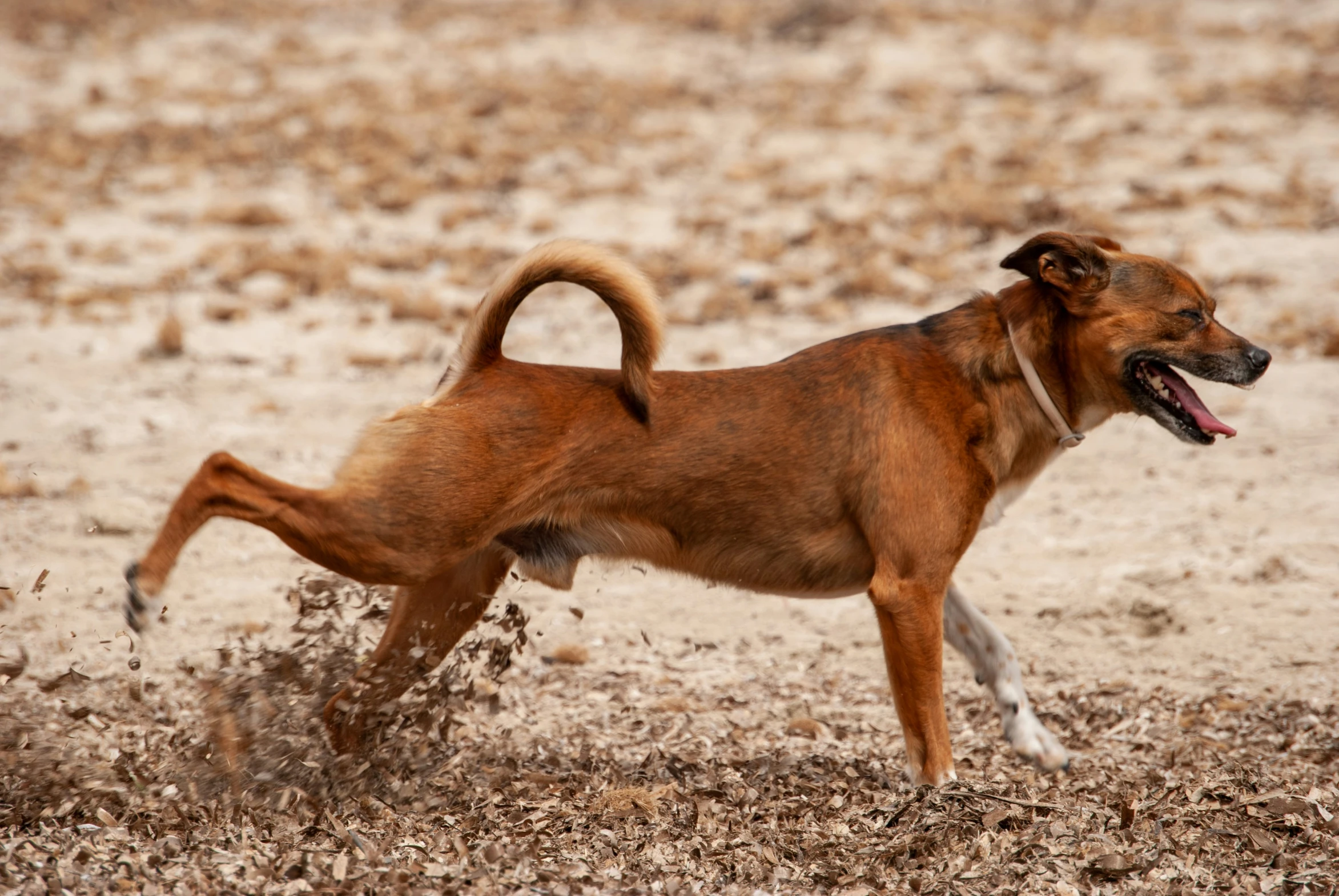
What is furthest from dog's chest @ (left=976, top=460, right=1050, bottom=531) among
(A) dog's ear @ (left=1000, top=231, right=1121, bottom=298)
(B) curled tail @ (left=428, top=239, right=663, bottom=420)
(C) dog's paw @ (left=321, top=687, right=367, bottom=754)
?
(C) dog's paw @ (left=321, top=687, right=367, bottom=754)

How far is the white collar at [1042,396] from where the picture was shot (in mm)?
4891

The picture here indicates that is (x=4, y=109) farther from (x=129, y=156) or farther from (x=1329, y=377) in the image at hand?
(x=1329, y=377)

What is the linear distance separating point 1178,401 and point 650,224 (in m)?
8.52

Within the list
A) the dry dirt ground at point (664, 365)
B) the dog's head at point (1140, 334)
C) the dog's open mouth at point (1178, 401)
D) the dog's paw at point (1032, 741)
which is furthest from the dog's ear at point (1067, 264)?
the dry dirt ground at point (664, 365)

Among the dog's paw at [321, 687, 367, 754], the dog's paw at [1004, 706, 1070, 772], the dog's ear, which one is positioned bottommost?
the dog's paw at [1004, 706, 1070, 772]

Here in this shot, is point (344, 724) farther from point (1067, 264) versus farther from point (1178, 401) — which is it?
point (1178, 401)

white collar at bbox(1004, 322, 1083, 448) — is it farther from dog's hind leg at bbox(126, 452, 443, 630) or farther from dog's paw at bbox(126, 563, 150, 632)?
dog's paw at bbox(126, 563, 150, 632)

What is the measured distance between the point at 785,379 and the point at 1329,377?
576cm

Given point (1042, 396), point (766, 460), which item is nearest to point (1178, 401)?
point (1042, 396)

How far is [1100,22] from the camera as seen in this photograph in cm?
1839

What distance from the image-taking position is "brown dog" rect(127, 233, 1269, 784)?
437cm

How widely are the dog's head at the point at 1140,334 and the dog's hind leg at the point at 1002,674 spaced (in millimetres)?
979

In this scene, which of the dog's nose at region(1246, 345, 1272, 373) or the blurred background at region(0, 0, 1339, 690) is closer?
the dog's nose at region(1246, 345, 1272, 373)

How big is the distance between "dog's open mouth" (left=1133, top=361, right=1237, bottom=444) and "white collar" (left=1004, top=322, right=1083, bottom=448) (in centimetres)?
30
